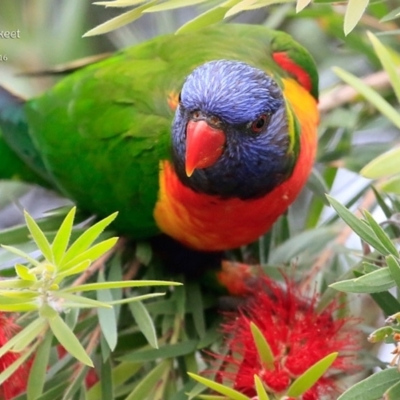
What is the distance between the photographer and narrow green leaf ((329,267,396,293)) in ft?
1.76

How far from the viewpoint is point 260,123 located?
858mm

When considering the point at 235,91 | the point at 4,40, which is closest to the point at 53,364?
the point at 235,91

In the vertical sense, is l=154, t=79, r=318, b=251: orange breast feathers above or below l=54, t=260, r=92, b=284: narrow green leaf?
below

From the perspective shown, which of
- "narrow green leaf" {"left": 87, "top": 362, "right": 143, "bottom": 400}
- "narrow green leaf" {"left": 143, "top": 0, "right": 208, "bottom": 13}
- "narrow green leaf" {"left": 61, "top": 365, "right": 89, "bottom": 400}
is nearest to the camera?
"narrow green leaf" {"left": 143, "top": 0, "right": 208, "bottom": 13}

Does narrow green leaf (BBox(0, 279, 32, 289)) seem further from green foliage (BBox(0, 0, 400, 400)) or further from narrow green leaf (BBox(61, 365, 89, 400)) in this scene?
narrow green leaf (BBox(61, 365, 89, 400))

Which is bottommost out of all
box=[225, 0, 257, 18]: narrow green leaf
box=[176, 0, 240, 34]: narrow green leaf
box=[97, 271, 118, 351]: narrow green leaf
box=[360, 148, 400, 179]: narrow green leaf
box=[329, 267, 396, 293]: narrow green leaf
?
box=[97, 271, 118, 351]: narrow green leaf

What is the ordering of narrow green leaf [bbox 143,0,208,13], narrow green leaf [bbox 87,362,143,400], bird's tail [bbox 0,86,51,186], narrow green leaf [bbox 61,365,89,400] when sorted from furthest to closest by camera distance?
bird's tail [bbox 0,86,51,186], narrow green leaf [bbox 87,362,143,400], narrow green leaf [bbox 61,365,89,400], narrow green leaf [bbox 143,0,208,13]

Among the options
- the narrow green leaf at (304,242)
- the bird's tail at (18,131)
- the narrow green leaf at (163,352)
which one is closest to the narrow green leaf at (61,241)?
the narrow green leaf at (163,352)

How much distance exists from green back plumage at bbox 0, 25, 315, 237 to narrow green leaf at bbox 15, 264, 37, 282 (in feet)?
1.51

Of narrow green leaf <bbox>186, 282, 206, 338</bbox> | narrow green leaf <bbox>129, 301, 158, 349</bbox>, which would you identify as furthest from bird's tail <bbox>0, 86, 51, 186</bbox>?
narrow green leaf <bbox>129, 301, 158, 349</bbox>

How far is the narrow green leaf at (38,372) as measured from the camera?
69 centimetres

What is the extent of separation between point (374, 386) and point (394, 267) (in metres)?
0.10

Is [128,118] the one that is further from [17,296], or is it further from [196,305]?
[17,296]

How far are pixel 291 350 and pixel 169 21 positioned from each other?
2.70ft
